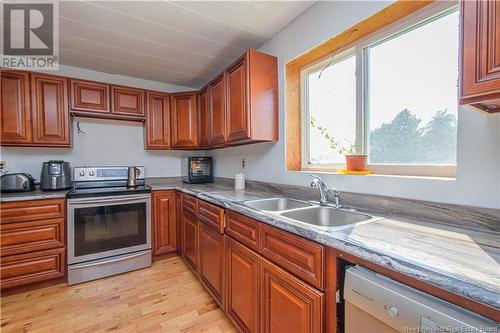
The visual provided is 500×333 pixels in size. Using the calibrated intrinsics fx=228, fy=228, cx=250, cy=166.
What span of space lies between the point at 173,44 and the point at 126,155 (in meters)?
1.61

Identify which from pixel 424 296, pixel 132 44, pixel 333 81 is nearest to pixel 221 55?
pixel 132 44

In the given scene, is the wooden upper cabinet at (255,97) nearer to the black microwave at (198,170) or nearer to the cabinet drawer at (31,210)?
the black microwave at (198,170)

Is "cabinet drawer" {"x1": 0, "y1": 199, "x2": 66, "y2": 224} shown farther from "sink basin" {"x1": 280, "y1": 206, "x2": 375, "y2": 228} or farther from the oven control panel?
"sink basin" {"x1": 280, "y1": 206, "x2": 375, "y2": 228}

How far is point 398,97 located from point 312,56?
0.78 metres

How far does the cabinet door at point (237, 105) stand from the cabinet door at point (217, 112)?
9 cm

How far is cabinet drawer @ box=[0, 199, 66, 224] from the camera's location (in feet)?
6.33

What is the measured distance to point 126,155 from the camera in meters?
3.05

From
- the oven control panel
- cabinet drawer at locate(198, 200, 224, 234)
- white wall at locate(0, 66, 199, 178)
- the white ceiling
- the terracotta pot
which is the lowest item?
cabinet drawer at locate(198, 200, 224, 234)

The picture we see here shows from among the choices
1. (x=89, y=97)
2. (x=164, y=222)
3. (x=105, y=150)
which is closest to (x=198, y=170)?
(x=164, y=222)

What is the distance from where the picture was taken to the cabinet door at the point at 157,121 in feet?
9.61

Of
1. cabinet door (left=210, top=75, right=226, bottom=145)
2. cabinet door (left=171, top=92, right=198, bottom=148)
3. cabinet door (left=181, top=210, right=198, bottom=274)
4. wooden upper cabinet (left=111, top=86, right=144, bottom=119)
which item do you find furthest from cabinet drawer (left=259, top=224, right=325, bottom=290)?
wooden upper cabinet (left=111, top=86, right=144, bottom=119)

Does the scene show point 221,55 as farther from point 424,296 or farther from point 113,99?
point 424,296

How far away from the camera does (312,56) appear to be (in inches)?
73.3

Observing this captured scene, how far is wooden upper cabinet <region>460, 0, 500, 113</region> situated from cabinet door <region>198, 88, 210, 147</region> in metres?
2.27
